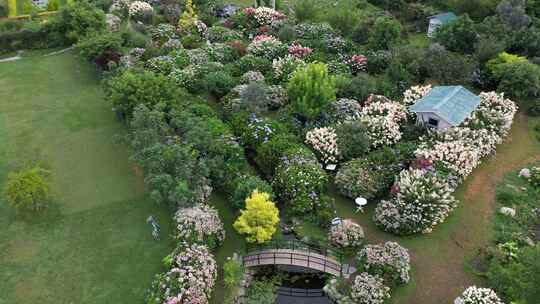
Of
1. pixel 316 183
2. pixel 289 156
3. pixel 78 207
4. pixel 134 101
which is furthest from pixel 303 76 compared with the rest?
pixel 78 207

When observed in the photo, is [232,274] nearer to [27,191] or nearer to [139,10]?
[27,191]

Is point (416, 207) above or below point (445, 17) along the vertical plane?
below

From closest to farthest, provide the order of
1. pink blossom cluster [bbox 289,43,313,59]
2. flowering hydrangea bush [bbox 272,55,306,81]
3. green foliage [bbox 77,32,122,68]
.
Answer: flowering hydrangea bush [bbox 272,55,306,81]
green foliage [bbox 77,32,122,68]
pink blossom cluster [bbox 289,43,313,59]

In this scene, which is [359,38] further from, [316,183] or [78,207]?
[78,207]

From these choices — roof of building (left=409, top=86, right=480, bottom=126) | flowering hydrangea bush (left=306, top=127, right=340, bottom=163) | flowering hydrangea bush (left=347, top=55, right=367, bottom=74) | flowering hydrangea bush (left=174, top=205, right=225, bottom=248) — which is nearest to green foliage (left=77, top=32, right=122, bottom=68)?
flowering hydrangea bush (left=306, top=127, right=340, bottom=163)

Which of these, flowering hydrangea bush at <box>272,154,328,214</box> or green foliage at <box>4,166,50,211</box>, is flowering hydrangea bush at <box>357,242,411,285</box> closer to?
flowering hydrangea bush at <box>272,154,328,214</box>

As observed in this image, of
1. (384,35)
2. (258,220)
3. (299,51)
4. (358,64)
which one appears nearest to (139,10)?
(299,51)
